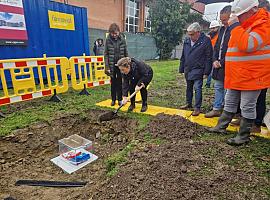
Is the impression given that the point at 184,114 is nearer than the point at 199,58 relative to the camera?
No

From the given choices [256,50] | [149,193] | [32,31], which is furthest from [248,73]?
[32,31]

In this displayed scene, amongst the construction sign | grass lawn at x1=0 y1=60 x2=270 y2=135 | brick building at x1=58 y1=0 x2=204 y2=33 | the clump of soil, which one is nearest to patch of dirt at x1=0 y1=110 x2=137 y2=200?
grass lawn at x1=0 y1=60 x2=270 y2=135

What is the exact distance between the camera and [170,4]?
1812 cm

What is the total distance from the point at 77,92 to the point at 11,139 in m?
3.14

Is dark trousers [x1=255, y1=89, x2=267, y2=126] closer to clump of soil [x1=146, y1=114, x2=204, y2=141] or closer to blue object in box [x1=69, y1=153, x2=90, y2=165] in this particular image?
clump of soil [x1=146, y1=114, x2=204, y2=141]

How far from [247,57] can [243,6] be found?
24.7 inches

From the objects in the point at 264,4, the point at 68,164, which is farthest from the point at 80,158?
the point at 264,4

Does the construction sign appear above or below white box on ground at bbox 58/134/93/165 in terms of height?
above

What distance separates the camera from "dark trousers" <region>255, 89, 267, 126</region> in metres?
3.20

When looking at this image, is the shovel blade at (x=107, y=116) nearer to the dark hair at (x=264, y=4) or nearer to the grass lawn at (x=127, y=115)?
the grass lawn at (x=127, y=115)

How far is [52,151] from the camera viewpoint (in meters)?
3.69

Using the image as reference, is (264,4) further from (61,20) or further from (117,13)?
(117,13)

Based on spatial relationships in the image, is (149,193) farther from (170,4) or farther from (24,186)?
(170,4)

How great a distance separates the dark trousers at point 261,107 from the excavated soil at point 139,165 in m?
0.89
